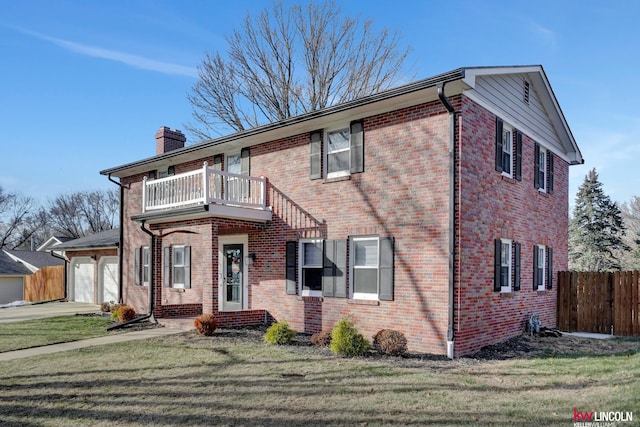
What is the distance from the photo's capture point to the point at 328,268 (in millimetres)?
11406

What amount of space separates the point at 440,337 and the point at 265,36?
70.1ft

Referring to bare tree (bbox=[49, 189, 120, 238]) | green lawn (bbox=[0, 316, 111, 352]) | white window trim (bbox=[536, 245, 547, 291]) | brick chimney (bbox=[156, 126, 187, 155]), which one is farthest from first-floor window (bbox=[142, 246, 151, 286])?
bare tree (bbox=[49, 189, 120, 238])

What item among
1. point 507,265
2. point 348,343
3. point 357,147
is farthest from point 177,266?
point 507,265

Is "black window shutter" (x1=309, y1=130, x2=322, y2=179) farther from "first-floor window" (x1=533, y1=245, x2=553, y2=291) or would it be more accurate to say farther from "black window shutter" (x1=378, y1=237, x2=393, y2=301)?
"first-floor window" (x1=533, y1=245, x2=553, y2=291)

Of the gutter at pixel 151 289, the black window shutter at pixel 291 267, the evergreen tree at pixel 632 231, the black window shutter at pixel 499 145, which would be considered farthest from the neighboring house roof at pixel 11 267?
the evergreen tree at pixel 632 231

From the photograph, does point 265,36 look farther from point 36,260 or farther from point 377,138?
point 36,260

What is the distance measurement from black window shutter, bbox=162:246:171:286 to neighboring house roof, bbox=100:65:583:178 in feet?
10.3

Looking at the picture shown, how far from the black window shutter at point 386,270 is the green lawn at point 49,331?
760 cm

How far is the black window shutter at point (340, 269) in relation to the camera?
36.3ft

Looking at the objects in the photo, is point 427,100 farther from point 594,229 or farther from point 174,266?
point 594,229

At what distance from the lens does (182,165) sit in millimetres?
16109

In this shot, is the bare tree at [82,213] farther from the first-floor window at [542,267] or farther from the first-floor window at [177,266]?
the first-floor window at [542,267]

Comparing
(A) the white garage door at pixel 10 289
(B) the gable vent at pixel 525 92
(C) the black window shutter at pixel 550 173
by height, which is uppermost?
(B) the gable vent at pixel 525 92

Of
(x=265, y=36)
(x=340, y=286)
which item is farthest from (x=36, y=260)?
(x=340, y=286)
